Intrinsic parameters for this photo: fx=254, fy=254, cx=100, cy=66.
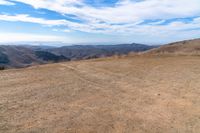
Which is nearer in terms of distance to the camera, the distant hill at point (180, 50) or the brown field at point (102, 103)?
the brown field at point (102, 103)

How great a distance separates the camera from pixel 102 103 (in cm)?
783

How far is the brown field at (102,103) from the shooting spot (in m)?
5.97

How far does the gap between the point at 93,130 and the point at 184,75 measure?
304 inches

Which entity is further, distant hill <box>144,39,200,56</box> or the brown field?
distant hill <box>144,39,200,56</box>

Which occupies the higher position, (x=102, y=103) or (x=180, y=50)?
(x=180, y=50)

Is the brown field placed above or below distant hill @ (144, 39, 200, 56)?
below

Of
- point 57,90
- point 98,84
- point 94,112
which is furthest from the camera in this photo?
point 98,84

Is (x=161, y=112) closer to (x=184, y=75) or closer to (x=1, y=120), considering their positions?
(x=1, y=120)

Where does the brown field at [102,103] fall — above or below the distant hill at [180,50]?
below

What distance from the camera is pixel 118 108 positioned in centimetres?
731

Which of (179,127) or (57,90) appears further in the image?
(57,90)

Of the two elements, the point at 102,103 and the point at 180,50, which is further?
the point at 180,50

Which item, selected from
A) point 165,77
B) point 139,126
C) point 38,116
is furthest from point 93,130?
point 165,77

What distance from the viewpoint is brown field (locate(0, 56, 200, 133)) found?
597 centimetres
